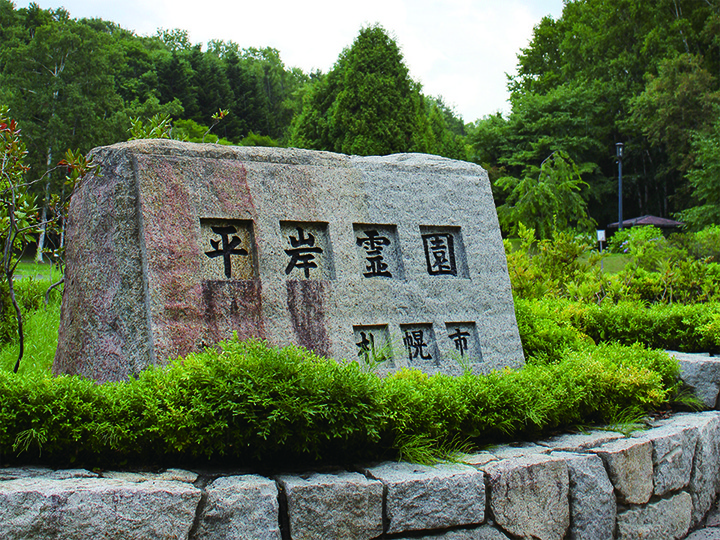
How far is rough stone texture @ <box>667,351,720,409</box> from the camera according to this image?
398 cm

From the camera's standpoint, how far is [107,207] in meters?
3.23

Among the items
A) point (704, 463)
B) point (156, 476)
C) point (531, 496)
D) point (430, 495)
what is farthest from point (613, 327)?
point (156, 476)

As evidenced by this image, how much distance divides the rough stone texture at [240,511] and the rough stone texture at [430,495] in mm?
454

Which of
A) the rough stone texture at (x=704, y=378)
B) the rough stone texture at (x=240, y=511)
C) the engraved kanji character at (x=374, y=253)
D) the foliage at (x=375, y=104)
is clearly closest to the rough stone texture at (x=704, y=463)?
the rough stone texture at (x=704, y=378)

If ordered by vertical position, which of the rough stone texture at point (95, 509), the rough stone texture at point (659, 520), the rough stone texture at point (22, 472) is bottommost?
the rough stone texture at point (659, 520)

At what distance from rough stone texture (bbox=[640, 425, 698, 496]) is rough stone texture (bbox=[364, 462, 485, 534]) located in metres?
1.24

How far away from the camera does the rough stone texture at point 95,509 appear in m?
1.83

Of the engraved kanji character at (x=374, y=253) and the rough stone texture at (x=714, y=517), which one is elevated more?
the engraved kanji character at (x=374, y=253)

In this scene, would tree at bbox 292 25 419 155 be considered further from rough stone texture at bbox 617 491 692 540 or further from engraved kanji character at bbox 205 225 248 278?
rough stone texture at bbox 617 491 692 540

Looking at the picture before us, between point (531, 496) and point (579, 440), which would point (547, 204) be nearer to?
point (579, 440)

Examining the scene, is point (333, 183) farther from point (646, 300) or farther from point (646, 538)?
point (646, 300)

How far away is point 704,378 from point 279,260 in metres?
2.85

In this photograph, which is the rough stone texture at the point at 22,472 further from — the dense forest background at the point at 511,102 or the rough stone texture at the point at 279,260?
the dense forest background at the point at 511,102

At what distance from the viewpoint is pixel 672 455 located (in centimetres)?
325
